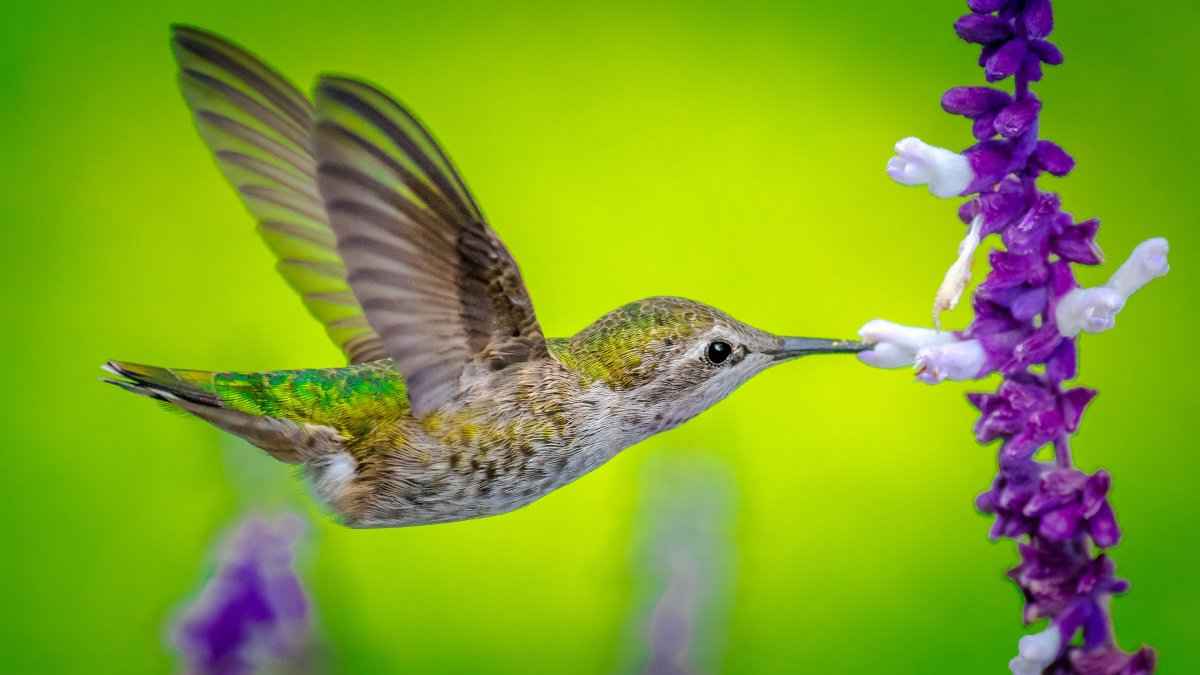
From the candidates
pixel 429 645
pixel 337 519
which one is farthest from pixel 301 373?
pixel 429 645

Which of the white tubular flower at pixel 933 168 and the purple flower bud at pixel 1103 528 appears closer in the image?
the purple flower bud at pixel 1103 528

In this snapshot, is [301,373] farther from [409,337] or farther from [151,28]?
[151,28]

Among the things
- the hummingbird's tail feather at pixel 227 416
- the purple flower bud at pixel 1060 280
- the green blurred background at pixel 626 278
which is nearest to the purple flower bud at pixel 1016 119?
the purple flower bud at pixel 1060 280

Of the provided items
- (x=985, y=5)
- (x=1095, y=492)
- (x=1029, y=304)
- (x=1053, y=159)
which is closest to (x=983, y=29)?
(x=985, y=5)

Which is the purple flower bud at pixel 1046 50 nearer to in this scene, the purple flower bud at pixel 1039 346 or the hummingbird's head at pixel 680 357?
the purple flower bud at pixel 1039 346

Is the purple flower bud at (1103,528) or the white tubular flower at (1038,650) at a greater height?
the purple flower bud at (1103,528)

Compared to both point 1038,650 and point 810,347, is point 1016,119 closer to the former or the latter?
point 1038,650
